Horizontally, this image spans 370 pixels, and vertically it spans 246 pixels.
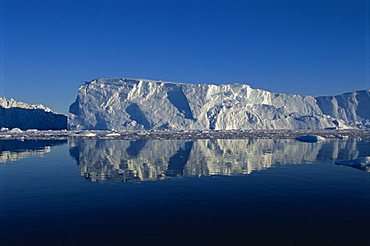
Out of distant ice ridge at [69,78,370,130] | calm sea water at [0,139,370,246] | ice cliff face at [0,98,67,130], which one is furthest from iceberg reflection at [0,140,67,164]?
distant ice ridge at [69,78,370,130]

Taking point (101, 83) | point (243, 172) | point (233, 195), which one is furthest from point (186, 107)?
point (233, 195)

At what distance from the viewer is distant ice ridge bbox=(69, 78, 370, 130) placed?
115 m

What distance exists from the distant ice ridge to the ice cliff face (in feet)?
35.6

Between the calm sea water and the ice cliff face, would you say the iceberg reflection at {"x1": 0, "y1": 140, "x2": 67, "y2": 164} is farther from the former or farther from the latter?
the ice cliff face

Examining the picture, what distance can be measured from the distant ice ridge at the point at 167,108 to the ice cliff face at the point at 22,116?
35.6ft

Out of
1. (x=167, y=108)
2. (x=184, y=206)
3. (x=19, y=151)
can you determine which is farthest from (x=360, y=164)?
(x=167, y=108)

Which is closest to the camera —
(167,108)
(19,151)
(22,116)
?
(19,151)

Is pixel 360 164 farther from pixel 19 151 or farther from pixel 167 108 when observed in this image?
pixel 167 108

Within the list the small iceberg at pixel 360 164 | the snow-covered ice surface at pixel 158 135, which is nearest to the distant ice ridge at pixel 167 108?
the snow-covered ice surface at pixel 158 135

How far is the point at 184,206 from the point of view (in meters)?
15.9

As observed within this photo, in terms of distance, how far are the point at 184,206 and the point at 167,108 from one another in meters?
103

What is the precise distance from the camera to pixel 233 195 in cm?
1806

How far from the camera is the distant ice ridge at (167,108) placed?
115 m

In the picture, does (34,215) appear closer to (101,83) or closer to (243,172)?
(243,172)
